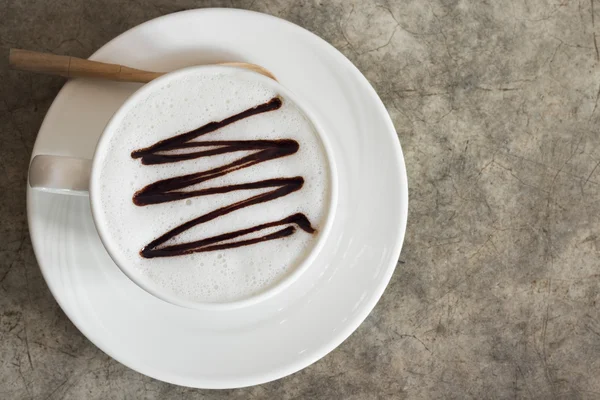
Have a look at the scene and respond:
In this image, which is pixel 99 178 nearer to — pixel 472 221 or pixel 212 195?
pixel 212 195

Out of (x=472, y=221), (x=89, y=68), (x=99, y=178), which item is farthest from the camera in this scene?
(x=472, y=221)

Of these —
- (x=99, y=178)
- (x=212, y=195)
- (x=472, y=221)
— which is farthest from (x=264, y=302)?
(x=472, y=221)

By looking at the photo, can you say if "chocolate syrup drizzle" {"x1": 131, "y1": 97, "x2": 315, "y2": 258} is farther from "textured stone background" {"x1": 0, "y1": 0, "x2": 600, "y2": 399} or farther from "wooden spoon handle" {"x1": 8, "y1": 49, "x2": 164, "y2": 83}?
"textured stone background" {"x1": 0, "y1": 0, "x2": 600, "y2": 399}

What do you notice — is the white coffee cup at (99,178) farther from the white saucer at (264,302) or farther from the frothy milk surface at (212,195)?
the white saucer at (264,302)

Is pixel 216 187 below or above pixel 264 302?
above

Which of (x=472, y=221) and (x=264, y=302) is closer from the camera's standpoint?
(x=264, y=302)

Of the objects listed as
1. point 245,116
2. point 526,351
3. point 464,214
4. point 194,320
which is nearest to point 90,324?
point 194,320

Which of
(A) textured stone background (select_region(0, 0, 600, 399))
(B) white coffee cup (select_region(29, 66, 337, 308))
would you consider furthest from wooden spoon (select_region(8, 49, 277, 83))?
(A) textured stone background (select_region(0, 0, 600, 399))
